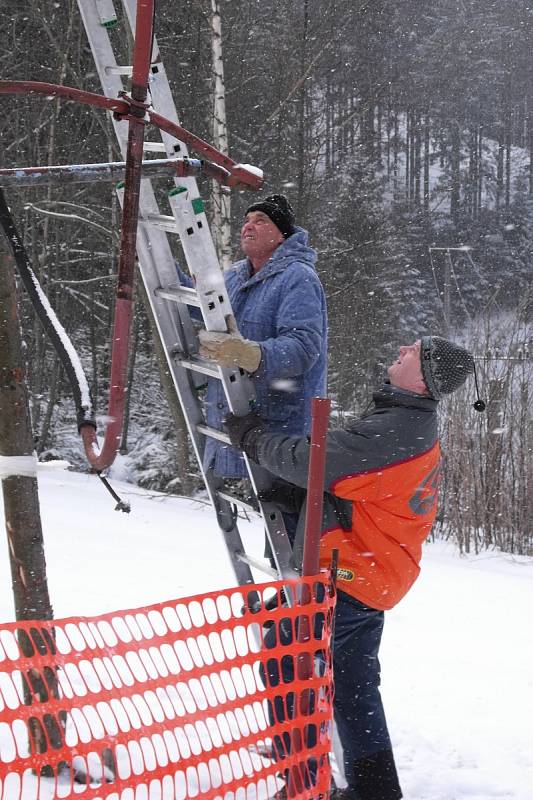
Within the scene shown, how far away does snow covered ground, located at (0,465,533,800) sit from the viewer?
2.88 metres

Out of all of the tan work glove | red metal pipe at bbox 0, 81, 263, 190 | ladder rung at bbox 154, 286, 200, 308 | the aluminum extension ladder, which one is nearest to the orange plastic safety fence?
the aluminum extension ladder

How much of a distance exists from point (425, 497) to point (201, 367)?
750 millimetres

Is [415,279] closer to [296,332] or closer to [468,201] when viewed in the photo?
[468,201]

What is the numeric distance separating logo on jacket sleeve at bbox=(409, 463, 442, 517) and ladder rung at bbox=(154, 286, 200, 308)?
2.62 ft

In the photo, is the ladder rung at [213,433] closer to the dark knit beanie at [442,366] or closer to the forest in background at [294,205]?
the dark knit beanie at [442,366]

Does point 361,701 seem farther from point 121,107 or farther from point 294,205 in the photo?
point 294,205

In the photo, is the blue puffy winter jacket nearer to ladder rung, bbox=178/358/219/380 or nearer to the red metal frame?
ladder rung, bbox=178/358/219/380

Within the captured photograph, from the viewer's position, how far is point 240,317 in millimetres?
2602

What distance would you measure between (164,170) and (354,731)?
1.60 meters

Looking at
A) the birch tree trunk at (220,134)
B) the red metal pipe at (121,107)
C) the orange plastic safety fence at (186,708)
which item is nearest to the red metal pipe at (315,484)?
the orange plastic safety fence at (186,708)

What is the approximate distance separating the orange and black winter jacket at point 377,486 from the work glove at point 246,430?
1.5 inches

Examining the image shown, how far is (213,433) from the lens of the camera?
2580 mm

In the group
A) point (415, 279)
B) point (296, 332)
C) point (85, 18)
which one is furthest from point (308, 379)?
point (415, 279)

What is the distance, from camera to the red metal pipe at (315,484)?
1851 millimetres
